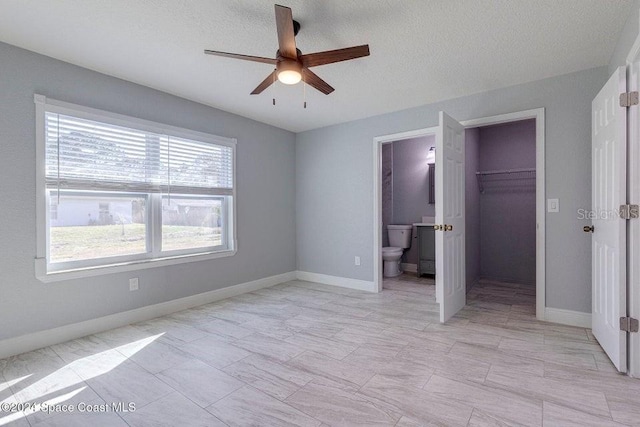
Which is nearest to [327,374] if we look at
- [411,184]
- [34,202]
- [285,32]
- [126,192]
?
[285,32]

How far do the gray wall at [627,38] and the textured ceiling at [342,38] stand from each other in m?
0.05

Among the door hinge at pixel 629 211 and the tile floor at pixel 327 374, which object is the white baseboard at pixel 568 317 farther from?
the door hinge at pixel 629 211

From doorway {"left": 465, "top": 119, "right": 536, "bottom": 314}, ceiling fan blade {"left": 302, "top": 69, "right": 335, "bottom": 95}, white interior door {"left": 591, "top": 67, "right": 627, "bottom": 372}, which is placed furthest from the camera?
doorway {"left": 465, "top": 119, "right": 536, "bottom": 314}

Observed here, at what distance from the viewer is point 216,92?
3.28 metres

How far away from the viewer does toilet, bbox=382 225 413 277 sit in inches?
195

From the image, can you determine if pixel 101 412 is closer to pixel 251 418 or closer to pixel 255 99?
pixel 251 418

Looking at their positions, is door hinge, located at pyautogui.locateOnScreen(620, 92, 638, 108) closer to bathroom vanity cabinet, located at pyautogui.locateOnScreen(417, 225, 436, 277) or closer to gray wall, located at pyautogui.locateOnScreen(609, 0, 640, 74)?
gray wall, located at pyautogui.locateOnScreen(609, 0, 640, 74)

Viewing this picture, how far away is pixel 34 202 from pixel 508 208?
223 inches

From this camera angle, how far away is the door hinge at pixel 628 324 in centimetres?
192

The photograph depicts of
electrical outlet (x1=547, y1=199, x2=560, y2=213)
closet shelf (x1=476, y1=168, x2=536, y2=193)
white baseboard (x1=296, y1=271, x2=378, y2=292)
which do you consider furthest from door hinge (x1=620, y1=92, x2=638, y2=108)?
white baseboard (x1=296, y1=271, x2=378, y2=292)

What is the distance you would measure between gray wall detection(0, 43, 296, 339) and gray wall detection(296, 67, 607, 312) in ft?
2.58

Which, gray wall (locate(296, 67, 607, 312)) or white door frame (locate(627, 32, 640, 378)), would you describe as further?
gray wall (locate(296, 67, 607, 312))

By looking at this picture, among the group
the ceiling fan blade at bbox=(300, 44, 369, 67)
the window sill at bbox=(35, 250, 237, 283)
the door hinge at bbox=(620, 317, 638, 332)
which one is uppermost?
the ceiling fan blade at bbox=(300, 44, 369, 67)

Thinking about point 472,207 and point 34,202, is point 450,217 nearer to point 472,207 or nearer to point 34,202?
point 472,207
